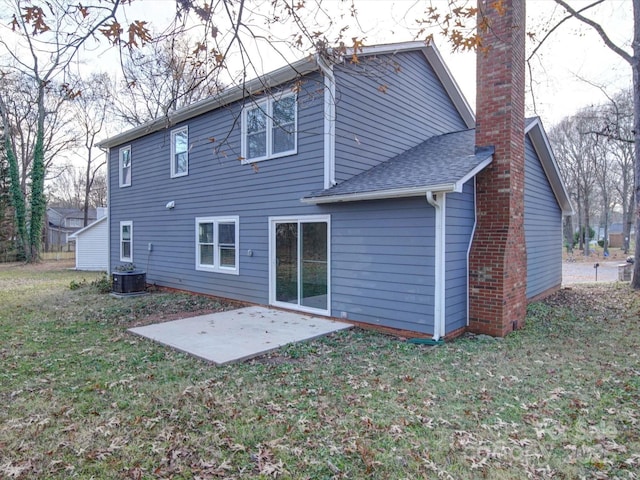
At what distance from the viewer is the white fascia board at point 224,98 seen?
658 cm

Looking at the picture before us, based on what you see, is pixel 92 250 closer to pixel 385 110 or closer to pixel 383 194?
pixel 385 110

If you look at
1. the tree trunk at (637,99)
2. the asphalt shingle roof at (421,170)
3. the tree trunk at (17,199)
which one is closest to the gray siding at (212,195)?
the asphalt shingle roof at (421,170)

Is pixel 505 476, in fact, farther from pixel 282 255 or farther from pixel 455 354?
pixel 282 255

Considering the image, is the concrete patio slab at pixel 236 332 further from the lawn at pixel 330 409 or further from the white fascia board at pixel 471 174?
the white fascia board at pixel 471 174

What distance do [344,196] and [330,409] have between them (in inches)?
147

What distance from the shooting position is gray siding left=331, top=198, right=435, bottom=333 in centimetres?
608

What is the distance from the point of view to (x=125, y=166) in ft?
43.1

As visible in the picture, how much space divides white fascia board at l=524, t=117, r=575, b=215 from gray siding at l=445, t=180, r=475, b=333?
2.15m

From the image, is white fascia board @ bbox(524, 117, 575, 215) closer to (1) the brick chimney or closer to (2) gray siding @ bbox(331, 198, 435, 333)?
(1) the brick chimney

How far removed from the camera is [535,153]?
9117 mm

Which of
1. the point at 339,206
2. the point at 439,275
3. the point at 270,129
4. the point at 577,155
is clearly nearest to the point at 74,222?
the point at 270,129

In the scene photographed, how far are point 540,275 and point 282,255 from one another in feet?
21.2

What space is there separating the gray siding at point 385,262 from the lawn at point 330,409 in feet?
1.66

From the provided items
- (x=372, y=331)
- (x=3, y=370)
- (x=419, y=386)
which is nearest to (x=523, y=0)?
(x=372, y=331)
